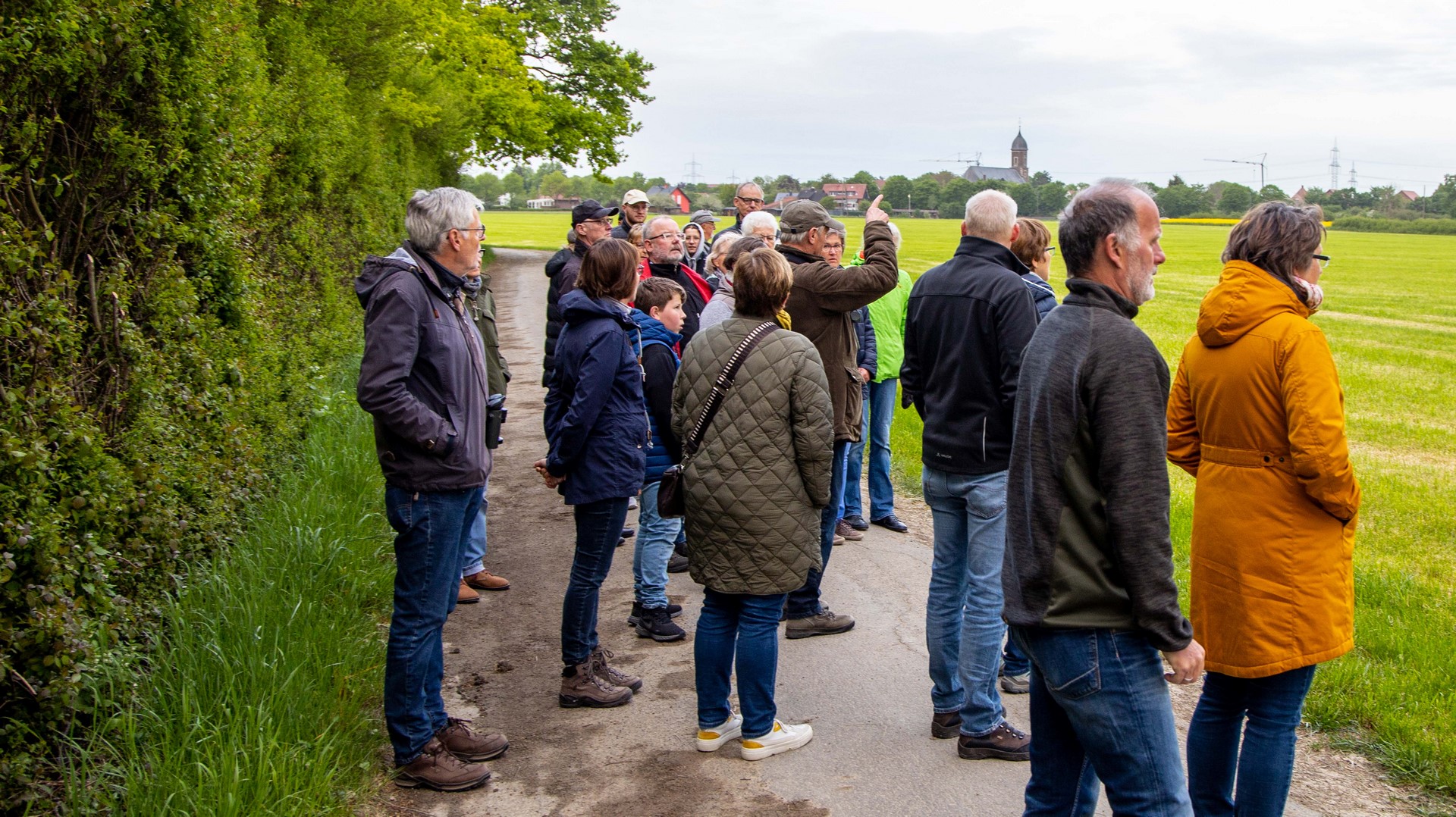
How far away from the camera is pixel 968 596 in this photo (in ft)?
14.8

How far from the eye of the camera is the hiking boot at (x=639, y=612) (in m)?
5.95

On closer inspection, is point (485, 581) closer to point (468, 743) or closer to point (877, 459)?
point (468, 743)

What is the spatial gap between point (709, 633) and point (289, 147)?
5933 millimetres

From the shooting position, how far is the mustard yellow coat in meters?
3.21

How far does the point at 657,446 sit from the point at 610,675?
1190 millimetres

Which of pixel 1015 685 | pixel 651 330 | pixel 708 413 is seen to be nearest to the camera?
pixel 708 413

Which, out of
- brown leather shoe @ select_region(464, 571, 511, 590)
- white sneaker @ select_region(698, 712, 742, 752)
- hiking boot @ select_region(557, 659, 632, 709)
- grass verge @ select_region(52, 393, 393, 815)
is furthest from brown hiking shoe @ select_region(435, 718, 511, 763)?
brown leather shoe @ select_region(464, 571, 511, 590)

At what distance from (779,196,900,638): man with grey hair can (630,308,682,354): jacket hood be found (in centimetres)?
66

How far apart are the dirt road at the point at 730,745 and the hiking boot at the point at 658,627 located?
0.05 m

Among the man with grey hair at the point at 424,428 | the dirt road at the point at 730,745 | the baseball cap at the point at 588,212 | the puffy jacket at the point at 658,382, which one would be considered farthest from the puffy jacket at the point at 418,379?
the baseball cap at the point at 588,212

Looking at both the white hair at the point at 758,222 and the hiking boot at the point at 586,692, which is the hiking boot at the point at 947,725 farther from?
A: the white hair at the point at 758,222

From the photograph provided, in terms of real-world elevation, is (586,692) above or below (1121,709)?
below

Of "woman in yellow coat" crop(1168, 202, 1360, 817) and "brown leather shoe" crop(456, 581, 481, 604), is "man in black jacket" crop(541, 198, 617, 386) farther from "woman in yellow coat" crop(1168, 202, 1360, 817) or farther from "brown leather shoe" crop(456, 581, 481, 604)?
"woman in yellow coat" crop(1168, 202, 1360, 817)

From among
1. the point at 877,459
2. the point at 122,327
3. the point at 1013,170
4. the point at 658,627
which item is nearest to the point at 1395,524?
the point at 877,459
